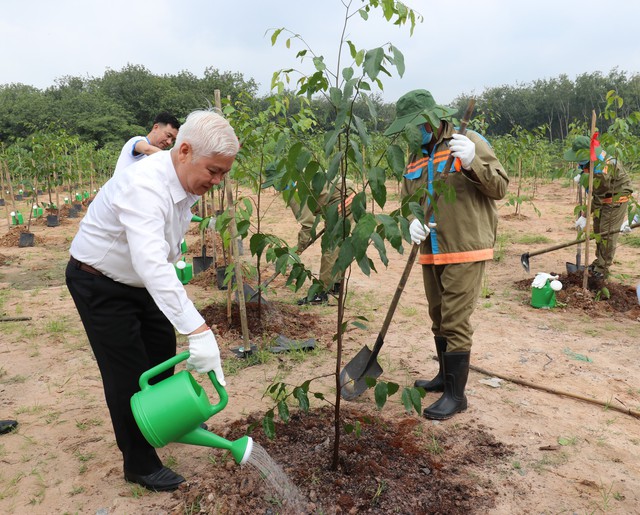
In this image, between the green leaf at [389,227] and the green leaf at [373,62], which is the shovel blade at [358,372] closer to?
the green leaf at [389,227]

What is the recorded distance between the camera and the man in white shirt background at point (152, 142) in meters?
3.24

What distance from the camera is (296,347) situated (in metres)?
3.79

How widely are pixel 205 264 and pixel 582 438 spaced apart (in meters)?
4.59

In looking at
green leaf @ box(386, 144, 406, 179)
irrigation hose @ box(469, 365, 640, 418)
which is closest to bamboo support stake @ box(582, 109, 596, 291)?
irrigation hose @ box(469, 365, 640, 418)

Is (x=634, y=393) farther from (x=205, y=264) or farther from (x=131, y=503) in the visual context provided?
(x=205, y=264)

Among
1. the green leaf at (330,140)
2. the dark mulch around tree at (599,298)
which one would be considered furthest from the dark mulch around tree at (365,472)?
the dark mulch around tree at (599,298)

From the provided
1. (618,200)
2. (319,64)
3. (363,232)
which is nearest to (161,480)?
(363,232)

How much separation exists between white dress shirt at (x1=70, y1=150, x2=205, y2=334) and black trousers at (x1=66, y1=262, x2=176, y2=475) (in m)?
0.07

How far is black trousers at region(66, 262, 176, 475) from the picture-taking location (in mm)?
1928

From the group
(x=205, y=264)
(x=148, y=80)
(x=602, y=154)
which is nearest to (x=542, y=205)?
(x=602, y=154)

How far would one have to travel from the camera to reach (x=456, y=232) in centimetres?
260

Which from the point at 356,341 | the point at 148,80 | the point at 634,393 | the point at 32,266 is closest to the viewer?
the point at 634,393

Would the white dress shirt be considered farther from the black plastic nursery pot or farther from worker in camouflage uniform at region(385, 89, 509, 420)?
the black plastic nursery pot

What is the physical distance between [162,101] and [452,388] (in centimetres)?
3513
